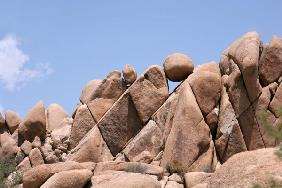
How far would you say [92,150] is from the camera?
43.8 meters

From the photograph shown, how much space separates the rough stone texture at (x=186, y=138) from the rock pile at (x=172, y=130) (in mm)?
Answer: 70

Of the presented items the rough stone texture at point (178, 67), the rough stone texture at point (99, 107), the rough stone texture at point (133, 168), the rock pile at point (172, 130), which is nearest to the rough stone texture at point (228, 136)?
the rock pile at point (172, 130)

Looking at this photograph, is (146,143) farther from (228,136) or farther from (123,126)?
(228,136)

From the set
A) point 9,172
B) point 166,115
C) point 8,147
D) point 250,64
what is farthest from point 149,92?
point 8,147

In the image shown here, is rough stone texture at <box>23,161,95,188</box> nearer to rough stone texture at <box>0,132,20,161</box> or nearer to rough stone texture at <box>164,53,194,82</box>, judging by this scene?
rough stone texture at <box>164,53,194,82</box>

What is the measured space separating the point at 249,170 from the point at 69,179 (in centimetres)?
1219

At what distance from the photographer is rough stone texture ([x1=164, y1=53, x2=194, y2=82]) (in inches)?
1721

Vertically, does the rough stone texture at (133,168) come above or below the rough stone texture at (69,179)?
below

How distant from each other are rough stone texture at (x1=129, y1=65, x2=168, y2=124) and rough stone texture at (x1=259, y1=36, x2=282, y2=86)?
8.93m

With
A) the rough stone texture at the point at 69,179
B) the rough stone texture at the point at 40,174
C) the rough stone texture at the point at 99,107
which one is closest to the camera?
the rough stone texture at the point at 69,179

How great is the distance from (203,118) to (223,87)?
3.01 m

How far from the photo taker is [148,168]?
113ft

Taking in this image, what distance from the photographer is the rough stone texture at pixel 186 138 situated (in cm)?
3717

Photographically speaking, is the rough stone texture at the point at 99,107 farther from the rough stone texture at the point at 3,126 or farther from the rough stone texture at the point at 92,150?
the rough stone texture at the point at 3,126
